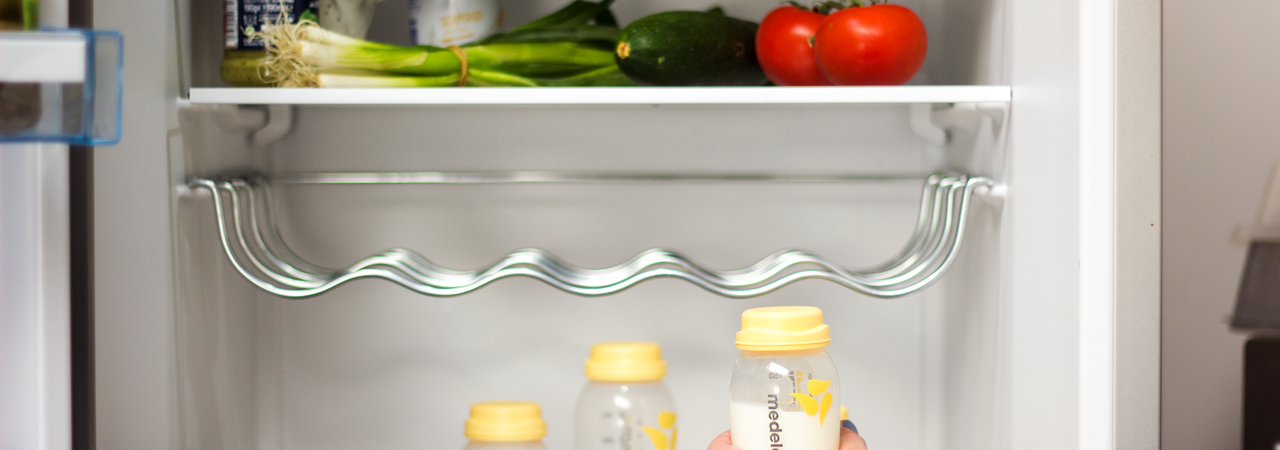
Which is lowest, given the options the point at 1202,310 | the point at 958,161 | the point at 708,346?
the point at 708,346

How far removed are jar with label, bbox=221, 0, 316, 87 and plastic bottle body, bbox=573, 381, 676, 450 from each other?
0.53 m

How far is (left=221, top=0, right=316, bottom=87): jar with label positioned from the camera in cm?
88

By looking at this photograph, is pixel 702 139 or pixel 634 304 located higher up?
pixel 702 139

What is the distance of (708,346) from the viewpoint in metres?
1.13

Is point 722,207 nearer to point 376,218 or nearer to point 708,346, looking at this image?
point 708,346

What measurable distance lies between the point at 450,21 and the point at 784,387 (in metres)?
0.57

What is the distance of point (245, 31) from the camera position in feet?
2.93

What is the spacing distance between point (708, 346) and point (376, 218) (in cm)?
49

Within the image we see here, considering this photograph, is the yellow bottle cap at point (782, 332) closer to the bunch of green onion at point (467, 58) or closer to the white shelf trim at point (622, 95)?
the white shelf trim at point (622, 95)

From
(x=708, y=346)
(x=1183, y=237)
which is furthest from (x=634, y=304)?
(x=1183, y=237)

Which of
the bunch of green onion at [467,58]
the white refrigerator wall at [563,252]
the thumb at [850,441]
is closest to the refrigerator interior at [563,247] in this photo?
the white refrigerator wall at [563,252]

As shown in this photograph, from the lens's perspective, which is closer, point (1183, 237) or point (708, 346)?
point (1183, 237)

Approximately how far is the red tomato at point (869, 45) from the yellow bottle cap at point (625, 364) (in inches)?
14.4

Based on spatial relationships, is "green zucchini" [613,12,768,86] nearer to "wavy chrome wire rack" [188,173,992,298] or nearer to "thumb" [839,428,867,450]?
"wavy chrome wire rack" [188,173,992,298]
